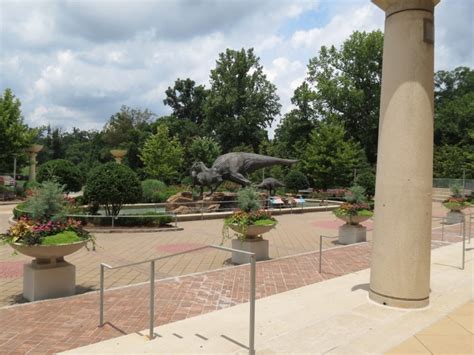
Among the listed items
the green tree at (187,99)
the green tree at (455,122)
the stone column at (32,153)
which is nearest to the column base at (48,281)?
the stone column at (32,153)

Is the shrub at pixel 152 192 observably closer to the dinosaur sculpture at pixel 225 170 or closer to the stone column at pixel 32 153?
the dinosaur sculpture at pixel 225 170

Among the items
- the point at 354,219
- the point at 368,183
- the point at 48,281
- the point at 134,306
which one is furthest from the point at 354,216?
the point at 368,183

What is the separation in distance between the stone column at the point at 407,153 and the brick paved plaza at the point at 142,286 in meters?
2.16

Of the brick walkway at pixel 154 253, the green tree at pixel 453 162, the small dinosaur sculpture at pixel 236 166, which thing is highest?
the green tree at pixel 453 162

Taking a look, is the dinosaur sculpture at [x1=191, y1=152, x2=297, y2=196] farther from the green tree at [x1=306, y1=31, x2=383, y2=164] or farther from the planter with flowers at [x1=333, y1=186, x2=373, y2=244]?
the green tree at [x1=306, y1=31, x2=383, y2=164]

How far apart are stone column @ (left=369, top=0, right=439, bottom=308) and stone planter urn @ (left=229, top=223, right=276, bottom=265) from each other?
4.03m

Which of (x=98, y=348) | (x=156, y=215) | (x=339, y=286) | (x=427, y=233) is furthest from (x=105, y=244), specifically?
(x=427, y=233)

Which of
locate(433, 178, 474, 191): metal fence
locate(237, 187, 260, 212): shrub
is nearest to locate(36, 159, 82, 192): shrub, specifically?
locate(237, 187, 260, 212): shrub

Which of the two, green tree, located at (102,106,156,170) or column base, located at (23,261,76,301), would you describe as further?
green tree, located at (102,106,156,170)

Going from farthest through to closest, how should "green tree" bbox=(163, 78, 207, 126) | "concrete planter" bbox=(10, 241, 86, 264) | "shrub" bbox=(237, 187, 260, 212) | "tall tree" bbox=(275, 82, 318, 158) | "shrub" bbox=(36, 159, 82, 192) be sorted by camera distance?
"green tree" bbox=(163, 78, 207, 126)
"tall tree" bbox=(275, 82, 318, 158)
"shrub" bbox=(36, 159, 82, 192)
"shrub" bbox=(237, 187, 260, 212)
"concrete planter" bbox=(10, 241, 86, 264)

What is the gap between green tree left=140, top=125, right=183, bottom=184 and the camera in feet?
122

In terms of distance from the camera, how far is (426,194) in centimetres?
504

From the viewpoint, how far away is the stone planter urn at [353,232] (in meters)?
11.8

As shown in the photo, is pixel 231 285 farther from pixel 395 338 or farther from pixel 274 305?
pixel 395 338
